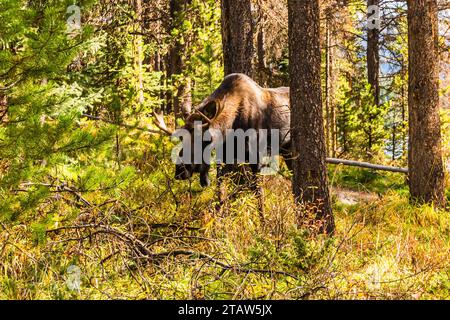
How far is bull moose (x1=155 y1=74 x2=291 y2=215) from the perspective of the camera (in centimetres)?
834

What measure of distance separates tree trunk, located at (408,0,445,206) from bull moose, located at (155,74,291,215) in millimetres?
2371

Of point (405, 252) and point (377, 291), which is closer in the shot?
point (377, 291)

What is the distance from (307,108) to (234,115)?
2.39m

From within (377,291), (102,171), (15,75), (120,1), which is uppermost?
(120,1)

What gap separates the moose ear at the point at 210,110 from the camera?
28.5 ft

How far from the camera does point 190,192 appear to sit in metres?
8.27

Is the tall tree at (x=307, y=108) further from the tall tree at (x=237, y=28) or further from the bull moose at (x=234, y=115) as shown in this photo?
the tall tree at (x=237, y=28)

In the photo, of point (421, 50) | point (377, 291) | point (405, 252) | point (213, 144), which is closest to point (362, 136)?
point (421, 50)

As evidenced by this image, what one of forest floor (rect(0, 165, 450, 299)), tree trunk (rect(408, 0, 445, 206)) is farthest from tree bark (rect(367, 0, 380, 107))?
forest floor (rect(0, 165, 450, 299))

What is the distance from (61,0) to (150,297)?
9.63 feet

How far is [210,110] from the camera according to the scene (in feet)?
28.8

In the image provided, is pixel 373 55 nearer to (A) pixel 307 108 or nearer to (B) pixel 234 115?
(B) pixel 234 115

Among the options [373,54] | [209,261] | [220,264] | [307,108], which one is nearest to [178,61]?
[373,54]
